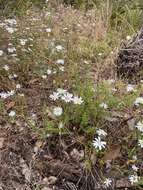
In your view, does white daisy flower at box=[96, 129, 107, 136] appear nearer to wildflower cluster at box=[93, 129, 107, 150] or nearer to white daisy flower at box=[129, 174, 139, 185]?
wildflower cluster at box=[93, 129, 107, 150]

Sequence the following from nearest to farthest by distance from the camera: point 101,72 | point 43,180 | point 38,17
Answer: point 43,180 < point 101,72 < point 38,17

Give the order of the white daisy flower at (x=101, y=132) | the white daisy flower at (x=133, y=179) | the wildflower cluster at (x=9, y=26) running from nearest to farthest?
the white daisy flower at (x=133, y=179), the white daisy flower at (x=101, y=132), the wildflower cluster at (x=9, y=26)

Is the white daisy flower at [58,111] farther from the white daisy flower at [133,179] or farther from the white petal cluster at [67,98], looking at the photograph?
the white daisy flower at [133,179]

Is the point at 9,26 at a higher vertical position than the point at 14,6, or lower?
higher

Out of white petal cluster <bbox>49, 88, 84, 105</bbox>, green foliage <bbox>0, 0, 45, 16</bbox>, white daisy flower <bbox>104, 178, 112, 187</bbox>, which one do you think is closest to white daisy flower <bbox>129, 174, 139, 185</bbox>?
white daisy flower <bbox>104, 178, 112, 187</bbox>

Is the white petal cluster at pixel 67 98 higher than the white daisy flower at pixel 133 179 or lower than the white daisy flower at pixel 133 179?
higher

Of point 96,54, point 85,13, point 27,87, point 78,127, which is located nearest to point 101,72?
point 96,54

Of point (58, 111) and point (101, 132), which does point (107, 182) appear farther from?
point (58, 111)

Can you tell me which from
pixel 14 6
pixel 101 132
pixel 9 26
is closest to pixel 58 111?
pixel 101 132

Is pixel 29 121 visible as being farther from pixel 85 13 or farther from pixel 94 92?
pixel 85 13

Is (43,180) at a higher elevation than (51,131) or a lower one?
lower

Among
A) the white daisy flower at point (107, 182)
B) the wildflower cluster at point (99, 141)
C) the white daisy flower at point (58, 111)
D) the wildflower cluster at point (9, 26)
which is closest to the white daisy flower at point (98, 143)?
the wildflower cluster at point (99, 141)
